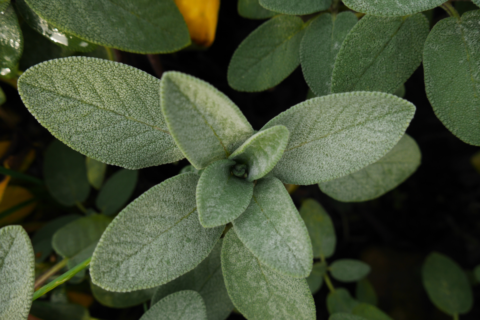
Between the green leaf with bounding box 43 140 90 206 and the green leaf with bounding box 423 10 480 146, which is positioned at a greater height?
the green leaf with bounding box 423 10 480 146

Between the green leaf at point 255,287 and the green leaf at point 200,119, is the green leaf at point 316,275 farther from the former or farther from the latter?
the green leaf at point 200,119

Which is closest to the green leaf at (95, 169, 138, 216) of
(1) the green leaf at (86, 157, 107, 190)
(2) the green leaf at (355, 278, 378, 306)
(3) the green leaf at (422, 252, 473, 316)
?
(1) the green leaf at (86, 157, 107, 190)

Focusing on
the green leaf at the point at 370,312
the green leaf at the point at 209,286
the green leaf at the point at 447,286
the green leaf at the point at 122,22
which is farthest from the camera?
the green leaf at the point at 447,286

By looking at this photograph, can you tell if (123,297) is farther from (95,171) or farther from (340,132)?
(340,132)

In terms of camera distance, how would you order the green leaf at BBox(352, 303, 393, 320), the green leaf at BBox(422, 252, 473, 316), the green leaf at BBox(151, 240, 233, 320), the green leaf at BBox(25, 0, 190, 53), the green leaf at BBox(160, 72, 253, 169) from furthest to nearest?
1. the green leaf at BBox(422, 252, 473, 316)
2. the green leaf at BBox(352, 303, 393, 320)
3. the green leaf at BBox(151, 240, 233, 320)
4. the green leaf at BBox(25, 0, 190, 53)
5. the green leaf at BBox(160, 72, 253, 169)

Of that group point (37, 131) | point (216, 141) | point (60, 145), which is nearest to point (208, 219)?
point (216, 141)

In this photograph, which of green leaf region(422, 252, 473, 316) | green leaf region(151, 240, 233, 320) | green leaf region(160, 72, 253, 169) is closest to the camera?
green leaf region(160, 72, 253, 169)

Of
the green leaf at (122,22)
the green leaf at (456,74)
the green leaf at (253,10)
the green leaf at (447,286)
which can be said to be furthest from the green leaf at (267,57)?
the green leaf at (447,286)

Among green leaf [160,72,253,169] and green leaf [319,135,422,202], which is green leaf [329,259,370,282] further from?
green leaf [160,72,253,169]
